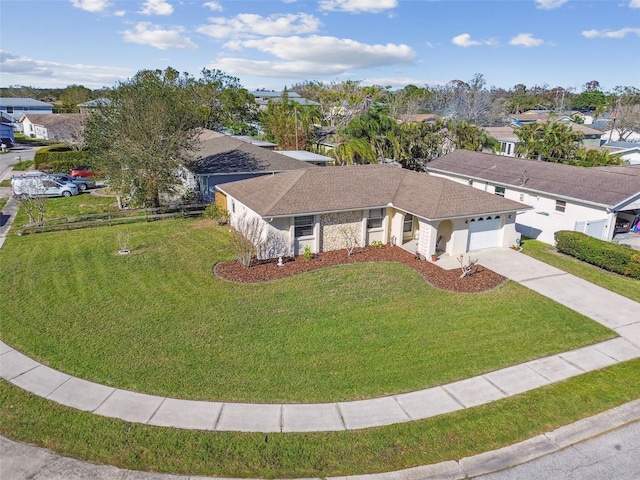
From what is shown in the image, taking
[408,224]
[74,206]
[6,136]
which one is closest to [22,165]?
[6,136]

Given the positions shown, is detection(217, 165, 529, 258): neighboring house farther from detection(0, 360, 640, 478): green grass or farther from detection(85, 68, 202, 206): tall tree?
detection(0, 360, 640, 478): green grass

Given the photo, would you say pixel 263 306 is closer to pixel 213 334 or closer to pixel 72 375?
pixel 213 334

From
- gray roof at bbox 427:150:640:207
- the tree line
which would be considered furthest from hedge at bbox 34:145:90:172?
gray roof at bbox 427:150:640:207

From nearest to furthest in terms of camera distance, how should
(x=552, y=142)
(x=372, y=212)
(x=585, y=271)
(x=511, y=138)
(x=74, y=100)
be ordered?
(x=585, y=271)
(x=372, y=212)
(x=552, y=142)
(x=511, y=138)
(x=74, y=100)

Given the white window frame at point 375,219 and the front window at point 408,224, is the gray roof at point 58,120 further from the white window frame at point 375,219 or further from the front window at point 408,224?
the front window at point 408,224

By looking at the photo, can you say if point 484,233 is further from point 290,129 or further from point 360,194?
point 290,129

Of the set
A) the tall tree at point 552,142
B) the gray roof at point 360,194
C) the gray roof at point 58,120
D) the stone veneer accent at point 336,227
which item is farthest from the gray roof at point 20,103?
the tall tree at point 552,142
